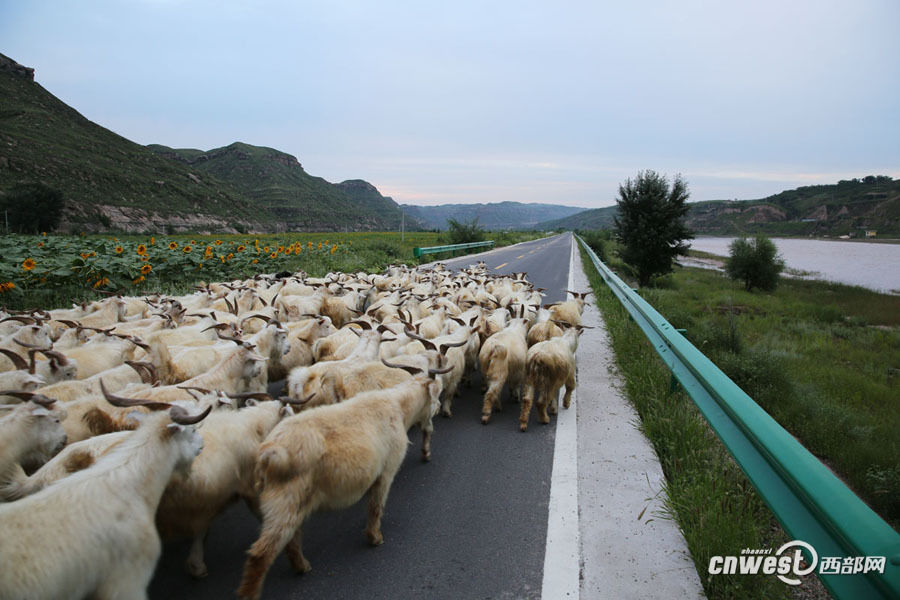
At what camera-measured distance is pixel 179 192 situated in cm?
5938

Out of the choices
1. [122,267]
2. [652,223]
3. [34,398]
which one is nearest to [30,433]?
[34,398]

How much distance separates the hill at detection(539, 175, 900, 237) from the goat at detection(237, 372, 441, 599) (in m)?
52.5

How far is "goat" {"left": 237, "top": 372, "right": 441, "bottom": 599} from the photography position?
255 centimetres

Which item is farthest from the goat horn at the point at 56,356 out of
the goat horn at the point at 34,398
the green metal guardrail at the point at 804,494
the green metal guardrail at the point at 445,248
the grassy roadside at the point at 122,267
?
the green metal guardrail at the point at 445,248

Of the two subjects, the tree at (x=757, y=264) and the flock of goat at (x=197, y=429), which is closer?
the flock of goat at (x=197, y=429)

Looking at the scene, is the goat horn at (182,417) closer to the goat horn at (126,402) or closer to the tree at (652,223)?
the goat horn at (126,402)

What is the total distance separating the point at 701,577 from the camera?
2531 mm

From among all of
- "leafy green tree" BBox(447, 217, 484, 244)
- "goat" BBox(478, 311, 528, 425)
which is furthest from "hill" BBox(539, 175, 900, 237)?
"goat" BBox(478, 311, 528, 425)

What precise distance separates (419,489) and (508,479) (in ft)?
2.49

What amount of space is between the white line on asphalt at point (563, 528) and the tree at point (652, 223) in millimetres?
19868

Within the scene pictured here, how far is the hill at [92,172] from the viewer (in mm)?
45188

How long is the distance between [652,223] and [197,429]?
22.7m

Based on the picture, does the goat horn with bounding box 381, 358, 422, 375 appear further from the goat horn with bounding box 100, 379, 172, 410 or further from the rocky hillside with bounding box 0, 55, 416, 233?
the rocky hillside with bounding box 0, 55, 416, 233

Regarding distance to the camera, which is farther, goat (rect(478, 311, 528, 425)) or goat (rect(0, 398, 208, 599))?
goat (rect(478, 311, 528, 425))
